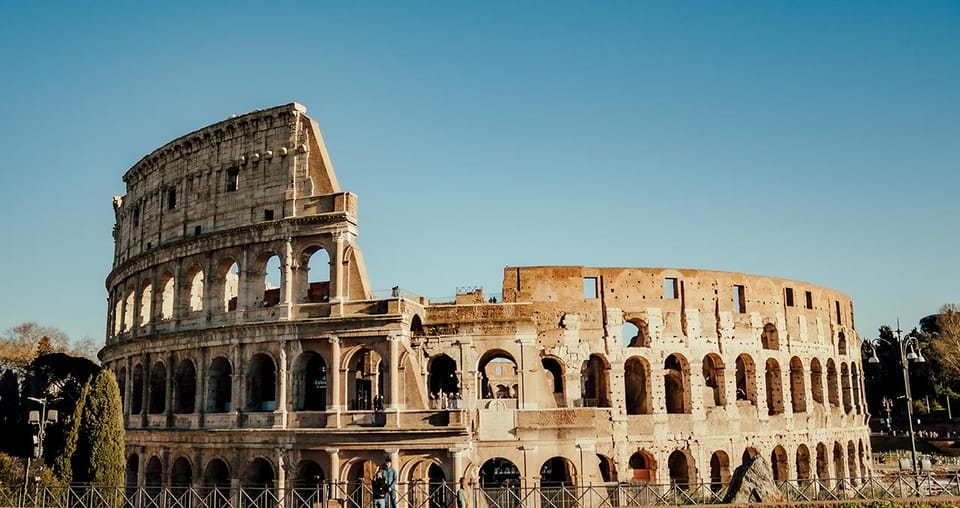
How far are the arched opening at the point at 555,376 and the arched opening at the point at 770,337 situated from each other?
363 inches

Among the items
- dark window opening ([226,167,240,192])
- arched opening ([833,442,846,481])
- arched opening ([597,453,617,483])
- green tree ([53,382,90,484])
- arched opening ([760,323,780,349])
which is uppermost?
dark window opening ([226,167,240,192])

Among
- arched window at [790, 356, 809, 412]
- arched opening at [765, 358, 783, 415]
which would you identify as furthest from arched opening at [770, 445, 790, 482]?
arched window at [790, 356, 809, 412]

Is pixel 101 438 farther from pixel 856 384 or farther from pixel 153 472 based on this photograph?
pixel 856 384

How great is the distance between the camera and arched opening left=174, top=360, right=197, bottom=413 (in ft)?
96.9

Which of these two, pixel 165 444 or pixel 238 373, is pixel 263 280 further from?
pixel 165 444

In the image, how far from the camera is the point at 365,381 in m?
28.7

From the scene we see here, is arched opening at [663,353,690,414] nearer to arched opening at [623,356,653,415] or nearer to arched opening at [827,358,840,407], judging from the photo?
arched opening at [623,356,653,415]

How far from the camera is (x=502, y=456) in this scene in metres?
25.6

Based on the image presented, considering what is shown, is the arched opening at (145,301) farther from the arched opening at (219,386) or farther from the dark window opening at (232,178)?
the dark window opening at (232,178)

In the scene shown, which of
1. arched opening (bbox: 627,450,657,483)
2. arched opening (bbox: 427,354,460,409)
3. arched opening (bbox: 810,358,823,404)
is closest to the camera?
arched opening (bbox: 627,450,657,483)

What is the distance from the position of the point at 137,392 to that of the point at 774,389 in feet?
85.2

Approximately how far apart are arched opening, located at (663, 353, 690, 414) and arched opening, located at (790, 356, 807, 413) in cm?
560

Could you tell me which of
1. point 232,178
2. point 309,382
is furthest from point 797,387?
point 232,178

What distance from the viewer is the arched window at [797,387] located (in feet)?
114
